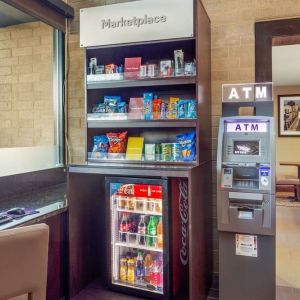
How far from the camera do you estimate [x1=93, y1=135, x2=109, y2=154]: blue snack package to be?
2990mm

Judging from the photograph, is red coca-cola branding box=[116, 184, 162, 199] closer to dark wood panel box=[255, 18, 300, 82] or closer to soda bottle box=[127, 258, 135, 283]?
soda bottle box=[127, 258, 135, 283]

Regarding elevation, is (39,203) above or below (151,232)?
above

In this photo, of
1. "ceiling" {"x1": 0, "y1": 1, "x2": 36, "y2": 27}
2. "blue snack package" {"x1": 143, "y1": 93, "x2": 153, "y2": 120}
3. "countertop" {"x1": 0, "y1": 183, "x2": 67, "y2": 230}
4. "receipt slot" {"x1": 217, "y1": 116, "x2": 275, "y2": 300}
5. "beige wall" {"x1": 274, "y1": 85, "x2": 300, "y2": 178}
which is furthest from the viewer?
"beige wall" {"x1": 274, "y1": 85, "x2": 300, "y2": 178}

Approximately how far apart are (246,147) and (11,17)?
2655mm

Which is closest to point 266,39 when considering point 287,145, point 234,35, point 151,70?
point 234,35

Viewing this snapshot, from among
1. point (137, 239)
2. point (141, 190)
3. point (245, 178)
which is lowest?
point (137, 239)

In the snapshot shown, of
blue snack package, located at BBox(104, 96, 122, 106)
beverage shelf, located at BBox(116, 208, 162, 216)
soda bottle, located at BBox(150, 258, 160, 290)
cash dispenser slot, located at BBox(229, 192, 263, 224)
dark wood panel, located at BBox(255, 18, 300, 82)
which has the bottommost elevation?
soda bottle, located at BBox(150, 258, 160, 290)

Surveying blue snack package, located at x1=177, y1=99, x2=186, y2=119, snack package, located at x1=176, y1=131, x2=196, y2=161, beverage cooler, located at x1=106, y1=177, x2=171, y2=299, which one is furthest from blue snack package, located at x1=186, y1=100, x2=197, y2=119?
beverage cooler, located at x1=106, y1=177, x2=171, y2=299

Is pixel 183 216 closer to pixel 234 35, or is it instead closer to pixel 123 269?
pixel 123 269

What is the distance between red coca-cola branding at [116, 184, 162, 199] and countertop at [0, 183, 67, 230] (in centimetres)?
51

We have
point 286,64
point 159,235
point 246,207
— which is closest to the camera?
point 246,207

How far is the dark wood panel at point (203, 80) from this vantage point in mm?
2559

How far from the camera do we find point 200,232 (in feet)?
8.97

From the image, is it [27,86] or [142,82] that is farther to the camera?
Answer: [27,86]
